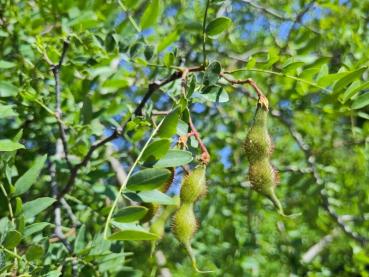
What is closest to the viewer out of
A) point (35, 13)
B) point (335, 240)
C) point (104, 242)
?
point (104, 242)

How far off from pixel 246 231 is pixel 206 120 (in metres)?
0.54

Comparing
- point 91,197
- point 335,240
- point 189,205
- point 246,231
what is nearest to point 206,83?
point 189,205

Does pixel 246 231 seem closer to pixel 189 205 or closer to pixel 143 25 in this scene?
pixel 143 25

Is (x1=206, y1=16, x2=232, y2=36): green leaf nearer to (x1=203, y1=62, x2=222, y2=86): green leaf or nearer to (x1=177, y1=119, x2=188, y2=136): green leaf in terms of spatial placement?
(x1=203, y1=62, x2=222, y2=86): green leaf

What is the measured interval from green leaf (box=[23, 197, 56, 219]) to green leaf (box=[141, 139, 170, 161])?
0.25 metres

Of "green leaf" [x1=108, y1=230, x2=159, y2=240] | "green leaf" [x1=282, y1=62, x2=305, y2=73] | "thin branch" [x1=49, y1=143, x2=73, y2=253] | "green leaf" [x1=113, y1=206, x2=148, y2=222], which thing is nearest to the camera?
"green leaf" [x1=108, y1=230, x2=159, y2=240]

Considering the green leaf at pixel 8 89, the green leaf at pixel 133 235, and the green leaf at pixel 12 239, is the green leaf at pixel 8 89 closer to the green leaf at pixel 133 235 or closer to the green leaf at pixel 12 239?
the green leaf at pixel 12 239


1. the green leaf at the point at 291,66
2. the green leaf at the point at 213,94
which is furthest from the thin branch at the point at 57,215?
the green leaf at the point at 291,66

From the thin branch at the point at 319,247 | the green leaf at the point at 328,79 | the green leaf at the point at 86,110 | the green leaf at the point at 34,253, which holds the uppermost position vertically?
the green leaf at the point at 328,79

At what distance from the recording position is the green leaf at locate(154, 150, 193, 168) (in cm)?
135

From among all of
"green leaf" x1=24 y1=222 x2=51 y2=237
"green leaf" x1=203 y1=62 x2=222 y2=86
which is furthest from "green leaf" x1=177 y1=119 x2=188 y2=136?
"green leaf" x1=24 y1=222 x2=51 y2=237

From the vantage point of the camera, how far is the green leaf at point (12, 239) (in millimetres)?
1309

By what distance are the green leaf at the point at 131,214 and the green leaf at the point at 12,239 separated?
191 mm

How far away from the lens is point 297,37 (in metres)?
2.68
